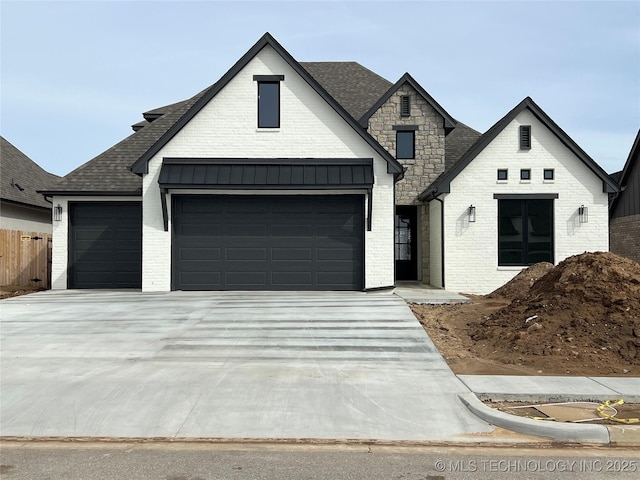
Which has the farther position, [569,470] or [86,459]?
[86,459]

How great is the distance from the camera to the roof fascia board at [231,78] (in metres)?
15.5

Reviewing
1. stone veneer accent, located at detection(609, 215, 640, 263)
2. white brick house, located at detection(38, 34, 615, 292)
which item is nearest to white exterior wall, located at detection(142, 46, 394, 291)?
white brick house, located at detection(38, 34, 615, 292)

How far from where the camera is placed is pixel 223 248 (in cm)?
1589

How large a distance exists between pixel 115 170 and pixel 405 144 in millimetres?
10153

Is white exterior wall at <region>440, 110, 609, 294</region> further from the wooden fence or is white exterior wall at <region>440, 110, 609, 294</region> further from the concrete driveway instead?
the wooden fence

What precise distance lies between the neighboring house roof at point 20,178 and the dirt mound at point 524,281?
1889 centimetres

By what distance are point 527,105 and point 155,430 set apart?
50.4ft

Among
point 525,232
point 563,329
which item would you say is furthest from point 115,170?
point 563,329

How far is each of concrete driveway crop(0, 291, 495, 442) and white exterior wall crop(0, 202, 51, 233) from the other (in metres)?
10.9

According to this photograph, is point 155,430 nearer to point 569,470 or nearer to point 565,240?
point 569,470

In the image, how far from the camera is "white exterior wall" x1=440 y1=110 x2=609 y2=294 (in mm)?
17328

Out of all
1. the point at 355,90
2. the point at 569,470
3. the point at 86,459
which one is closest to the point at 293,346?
the point at 86,459

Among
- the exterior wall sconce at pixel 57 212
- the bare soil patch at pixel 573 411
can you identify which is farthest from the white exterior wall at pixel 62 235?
the bare soil patch at pixel 573 411

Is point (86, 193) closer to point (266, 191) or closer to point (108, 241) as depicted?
point (108, 241)
